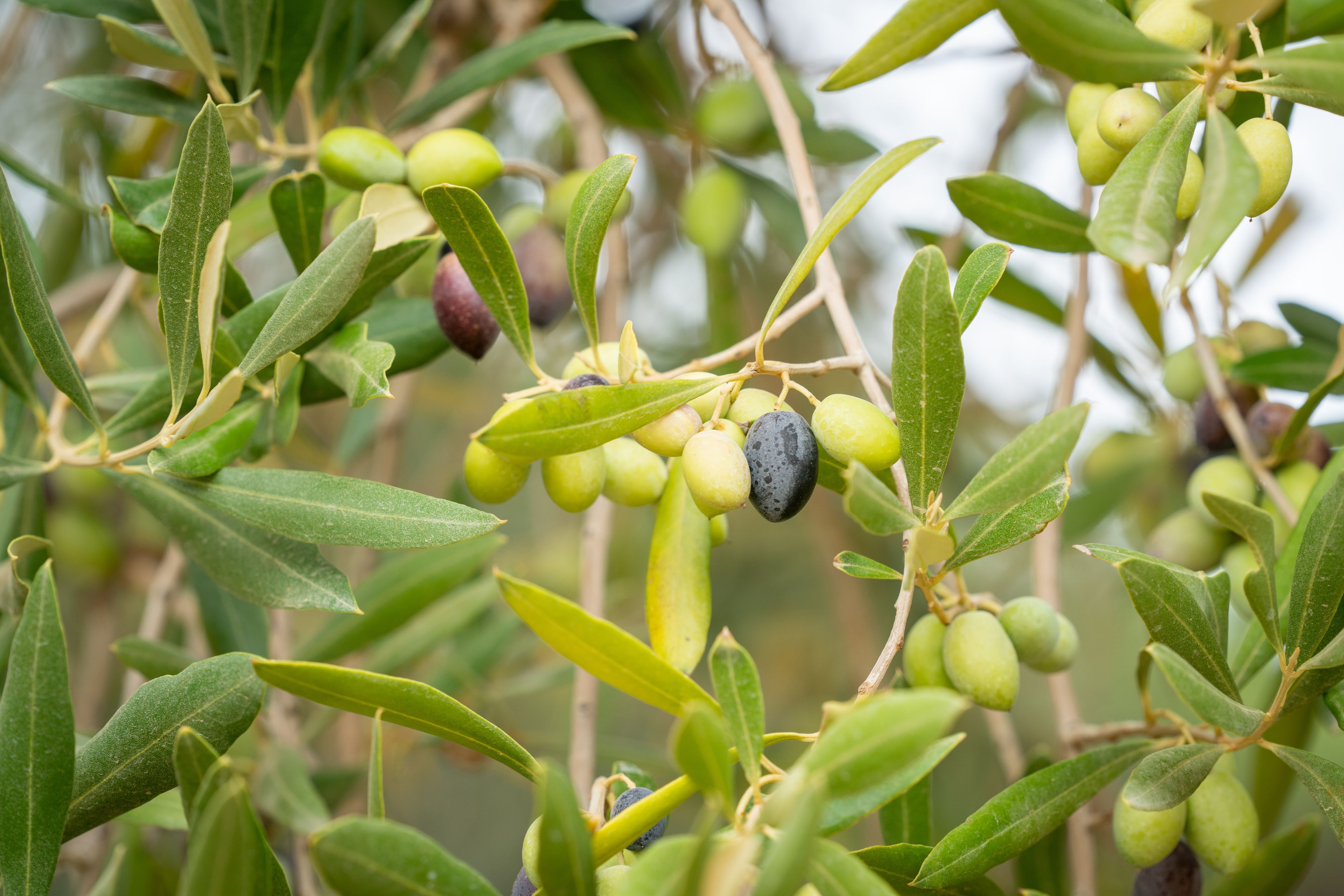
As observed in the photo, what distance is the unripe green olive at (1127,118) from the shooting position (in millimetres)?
672

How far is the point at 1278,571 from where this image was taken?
2.76 ft

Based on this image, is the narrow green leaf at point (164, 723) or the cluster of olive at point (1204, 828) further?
the cluster of olive at point (1204, 828)

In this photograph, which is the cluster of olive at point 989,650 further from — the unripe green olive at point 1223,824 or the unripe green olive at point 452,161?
the unripe green olive at point 452,161

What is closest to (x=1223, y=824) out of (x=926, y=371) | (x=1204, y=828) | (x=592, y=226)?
(x=1204, y=828)

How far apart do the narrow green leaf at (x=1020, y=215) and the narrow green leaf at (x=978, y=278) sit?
18 centimetres

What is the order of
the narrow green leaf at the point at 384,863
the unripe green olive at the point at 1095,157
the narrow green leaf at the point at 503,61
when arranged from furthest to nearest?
1. the narrow green leaf at the point at 503,61
2. the unripe green olive at the point at 1095,157
3. the narrow green leaf at the point at 384,863

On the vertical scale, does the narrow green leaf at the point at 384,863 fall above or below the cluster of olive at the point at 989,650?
above

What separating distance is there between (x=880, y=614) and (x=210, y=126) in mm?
2059

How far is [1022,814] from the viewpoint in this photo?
0.69m

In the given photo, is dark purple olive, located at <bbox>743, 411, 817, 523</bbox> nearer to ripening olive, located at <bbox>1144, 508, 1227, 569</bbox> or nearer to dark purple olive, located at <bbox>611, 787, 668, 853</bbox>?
dark purple olive, located at <bbox>611, 787, 668, 853</bbox>

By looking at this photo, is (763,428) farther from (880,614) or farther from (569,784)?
(880,614)

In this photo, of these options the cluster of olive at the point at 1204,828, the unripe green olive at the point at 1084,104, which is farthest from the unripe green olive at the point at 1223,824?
the unripe green olive at the point at 1084,104

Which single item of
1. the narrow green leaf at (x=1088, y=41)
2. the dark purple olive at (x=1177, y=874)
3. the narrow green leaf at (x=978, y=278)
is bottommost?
the dark purple olive at (x=1177, y=874)

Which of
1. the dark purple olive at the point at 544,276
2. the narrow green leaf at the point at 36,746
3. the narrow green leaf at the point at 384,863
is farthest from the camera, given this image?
the dark purple olive at the point at 544,276
